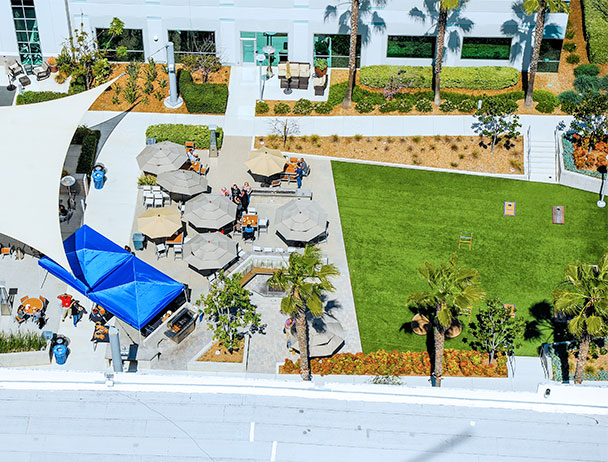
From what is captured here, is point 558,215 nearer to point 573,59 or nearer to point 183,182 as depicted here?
point 573,59

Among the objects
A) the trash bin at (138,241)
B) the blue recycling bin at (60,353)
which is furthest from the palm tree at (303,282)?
the trash bin at (138,241)

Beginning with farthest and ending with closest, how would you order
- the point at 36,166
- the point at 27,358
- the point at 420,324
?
the point at 36,166, the point at 420,324, the point at 27,358

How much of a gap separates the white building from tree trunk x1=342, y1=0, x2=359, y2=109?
234 cm

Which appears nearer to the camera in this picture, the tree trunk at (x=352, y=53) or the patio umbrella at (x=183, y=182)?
the patio umbrella at (x=183, y=182)

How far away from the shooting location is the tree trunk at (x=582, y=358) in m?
38.2

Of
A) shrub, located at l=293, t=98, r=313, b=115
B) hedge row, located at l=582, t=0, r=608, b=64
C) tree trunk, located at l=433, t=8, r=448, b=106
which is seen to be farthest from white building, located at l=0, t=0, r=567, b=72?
shrub, located at l=293, t=98, r=313, b=115

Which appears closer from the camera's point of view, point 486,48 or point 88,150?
point 88,150

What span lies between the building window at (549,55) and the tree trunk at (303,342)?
28.8 metres

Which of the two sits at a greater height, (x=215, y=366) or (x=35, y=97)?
(x=35, y=97)

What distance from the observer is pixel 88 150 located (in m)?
51.4

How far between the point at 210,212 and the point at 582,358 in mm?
18860

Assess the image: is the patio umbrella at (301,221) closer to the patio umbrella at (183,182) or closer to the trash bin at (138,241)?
the patio umbrella at (183,182)

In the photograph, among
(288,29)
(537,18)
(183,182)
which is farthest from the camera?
(288,29)

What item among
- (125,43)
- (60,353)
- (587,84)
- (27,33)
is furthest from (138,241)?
(587,84)
